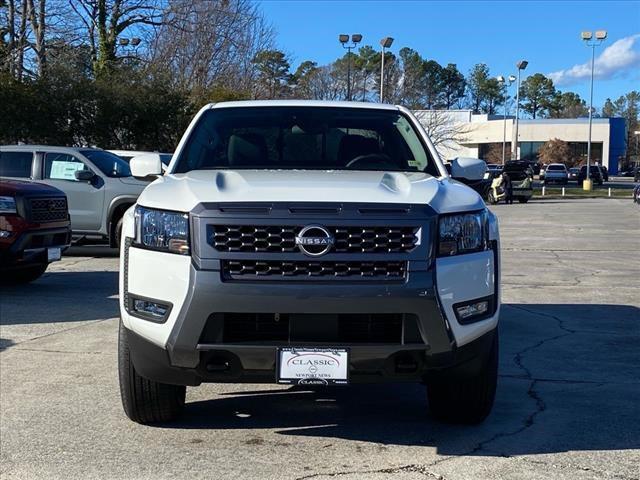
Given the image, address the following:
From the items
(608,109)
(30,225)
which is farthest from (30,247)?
(608,109)

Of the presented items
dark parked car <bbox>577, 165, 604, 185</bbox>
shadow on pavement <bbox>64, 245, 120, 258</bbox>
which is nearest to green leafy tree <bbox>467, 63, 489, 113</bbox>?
dark parked car <bbox>577, 165, 604, 185</bbox>

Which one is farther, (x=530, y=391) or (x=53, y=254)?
(x=53, y=254)

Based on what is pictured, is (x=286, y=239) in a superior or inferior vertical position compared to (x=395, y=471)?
superior

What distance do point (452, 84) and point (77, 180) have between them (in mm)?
105943

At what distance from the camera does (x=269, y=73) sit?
42406 millimetres

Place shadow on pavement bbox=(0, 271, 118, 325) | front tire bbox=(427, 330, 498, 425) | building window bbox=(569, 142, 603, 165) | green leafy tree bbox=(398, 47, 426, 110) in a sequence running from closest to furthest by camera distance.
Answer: front tire bbox=(427, 330, 498, 425)
shadow on pavement bbox=(0, 271, 118, 325)
green leafy tree bbox=(398, 47, 426, 110)
building window bbox=(569, 142, 603, 165)

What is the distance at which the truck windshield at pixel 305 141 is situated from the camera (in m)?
5.33

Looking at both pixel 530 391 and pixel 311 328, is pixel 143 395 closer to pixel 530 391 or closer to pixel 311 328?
pixel 311 328

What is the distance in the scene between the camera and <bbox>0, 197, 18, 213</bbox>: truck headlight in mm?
9516

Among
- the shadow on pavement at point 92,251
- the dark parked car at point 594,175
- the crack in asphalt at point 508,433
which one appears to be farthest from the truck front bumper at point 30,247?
the dark parked car at point 594,175

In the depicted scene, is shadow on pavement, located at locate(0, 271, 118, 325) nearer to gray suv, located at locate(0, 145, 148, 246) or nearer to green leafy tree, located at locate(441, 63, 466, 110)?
gray suv, located at locate(0, 145, 148, 246)

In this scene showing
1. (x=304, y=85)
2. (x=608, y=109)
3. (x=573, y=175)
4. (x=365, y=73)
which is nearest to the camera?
(x=304, y=85)

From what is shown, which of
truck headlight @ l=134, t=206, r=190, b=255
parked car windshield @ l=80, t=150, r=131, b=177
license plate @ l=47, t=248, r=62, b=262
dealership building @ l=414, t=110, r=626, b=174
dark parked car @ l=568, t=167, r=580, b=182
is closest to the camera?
truck headlight @ l=134, t=206, r=190, b=255

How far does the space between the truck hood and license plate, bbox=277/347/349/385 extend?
754 millimetres
